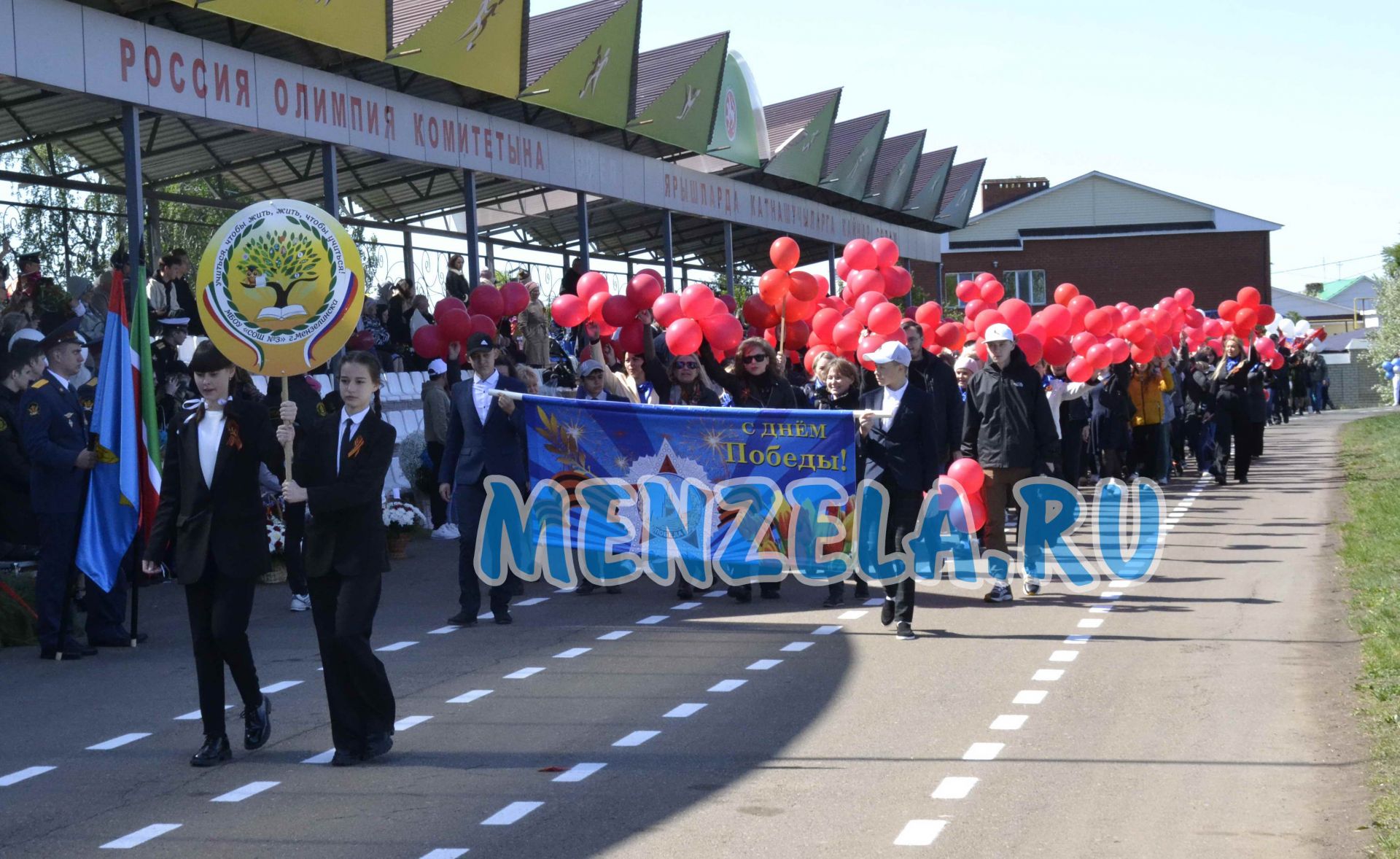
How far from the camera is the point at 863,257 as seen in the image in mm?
18500

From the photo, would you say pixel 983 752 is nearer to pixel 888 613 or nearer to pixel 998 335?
pixel 888 613

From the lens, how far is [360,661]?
770cm

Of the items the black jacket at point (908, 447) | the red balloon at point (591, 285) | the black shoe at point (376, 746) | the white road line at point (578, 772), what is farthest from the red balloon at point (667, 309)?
the white road line at point (578, 772)

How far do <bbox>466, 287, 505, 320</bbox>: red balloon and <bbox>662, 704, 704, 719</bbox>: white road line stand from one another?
11.4m

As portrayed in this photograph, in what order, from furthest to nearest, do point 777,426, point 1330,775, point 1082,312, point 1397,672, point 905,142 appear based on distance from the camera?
point 905,142, point 1082,312, point 777,426, point 1397,672, point 1330,775

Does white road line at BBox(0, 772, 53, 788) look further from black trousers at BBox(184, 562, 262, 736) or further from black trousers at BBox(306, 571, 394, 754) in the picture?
black trousers at BBox(306, 571, 394, 754)

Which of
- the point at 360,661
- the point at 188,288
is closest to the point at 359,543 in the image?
the point at 360,661

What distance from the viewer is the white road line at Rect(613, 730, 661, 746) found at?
26.1 ft

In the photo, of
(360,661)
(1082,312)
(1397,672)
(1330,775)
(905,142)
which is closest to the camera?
(1330,775)

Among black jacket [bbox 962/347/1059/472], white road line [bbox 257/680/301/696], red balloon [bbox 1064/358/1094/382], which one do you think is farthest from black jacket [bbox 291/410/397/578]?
red balloon [bbox 1064/358/1094/382]

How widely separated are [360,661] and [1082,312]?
15.4 m

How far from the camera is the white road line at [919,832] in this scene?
605cm

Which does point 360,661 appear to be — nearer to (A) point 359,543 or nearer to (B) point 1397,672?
(A) point 359,543

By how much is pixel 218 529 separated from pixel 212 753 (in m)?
1.04
